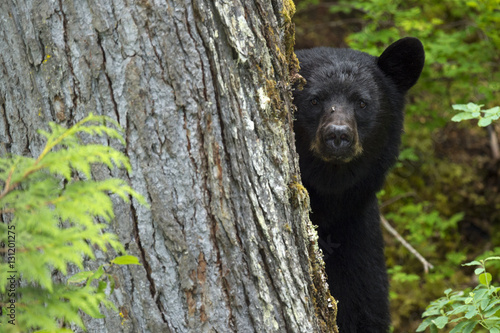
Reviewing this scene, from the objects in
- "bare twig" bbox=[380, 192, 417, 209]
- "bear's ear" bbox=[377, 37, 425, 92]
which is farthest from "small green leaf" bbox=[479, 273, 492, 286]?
"bare twig" bbox=[380, 192, 417, 209]

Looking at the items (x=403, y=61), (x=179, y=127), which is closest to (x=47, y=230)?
(x=179, y=127)

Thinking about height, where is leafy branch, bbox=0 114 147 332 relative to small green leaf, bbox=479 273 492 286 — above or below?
above

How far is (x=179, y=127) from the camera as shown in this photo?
193 cm

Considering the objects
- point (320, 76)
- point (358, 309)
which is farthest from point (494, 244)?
point (320, 76)

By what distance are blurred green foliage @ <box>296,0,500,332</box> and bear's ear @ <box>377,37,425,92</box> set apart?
127 cm

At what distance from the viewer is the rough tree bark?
6.19 feet

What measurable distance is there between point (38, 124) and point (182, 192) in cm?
61

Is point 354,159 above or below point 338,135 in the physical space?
below

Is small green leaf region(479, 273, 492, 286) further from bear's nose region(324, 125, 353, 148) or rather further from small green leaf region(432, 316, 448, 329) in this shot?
bear's nose region(324, 125, 353, 148)

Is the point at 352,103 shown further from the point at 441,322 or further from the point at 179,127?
the point at 179,127

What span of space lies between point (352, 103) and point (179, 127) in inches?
80.1

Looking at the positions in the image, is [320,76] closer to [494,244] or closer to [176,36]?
[176,36]

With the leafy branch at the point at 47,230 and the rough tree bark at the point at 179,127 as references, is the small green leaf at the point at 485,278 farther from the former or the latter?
the leafy branch at the point at 47,230

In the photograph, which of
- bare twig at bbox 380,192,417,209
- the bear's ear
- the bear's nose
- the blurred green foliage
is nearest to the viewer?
the bear's nose
